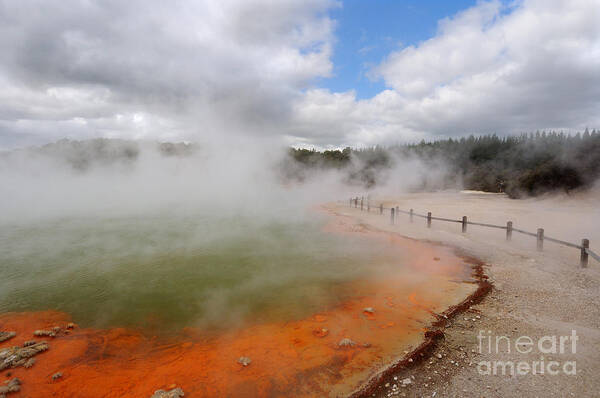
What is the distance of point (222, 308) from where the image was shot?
504 cm

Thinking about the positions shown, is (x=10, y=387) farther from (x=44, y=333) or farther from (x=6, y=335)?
(x=6, y=335)

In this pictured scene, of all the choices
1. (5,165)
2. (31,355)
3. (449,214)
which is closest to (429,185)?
(449,214)

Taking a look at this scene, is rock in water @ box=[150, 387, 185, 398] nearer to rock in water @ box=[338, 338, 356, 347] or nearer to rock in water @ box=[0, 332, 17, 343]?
rock in water @ box=[338, 338, 356, 347]

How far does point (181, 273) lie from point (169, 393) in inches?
159

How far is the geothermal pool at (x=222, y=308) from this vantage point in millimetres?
3281

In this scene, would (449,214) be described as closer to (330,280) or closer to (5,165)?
(330,280)

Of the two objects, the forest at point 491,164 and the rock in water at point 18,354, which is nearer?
the rock in water at point 18,354

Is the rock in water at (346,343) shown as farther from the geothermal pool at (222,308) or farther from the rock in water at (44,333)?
the rock in water at (44,333)

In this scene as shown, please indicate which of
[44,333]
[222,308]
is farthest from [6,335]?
[222,308]

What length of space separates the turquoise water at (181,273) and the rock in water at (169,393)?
4.70 ft

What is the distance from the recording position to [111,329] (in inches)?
175

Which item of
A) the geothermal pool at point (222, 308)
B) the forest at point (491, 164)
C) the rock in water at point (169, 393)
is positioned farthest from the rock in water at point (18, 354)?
the forest at point (491, 164)

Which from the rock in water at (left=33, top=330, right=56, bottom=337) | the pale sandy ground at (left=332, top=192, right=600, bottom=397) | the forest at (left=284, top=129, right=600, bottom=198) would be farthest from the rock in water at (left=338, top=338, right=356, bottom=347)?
the forest at (left=284, top=129, right=600, bottom=198)

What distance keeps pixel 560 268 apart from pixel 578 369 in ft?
12.9
